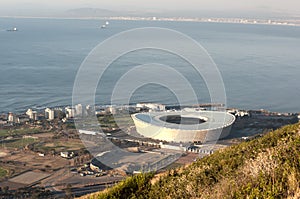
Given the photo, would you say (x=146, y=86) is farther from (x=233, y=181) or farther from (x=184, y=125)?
(x=233, y=181)

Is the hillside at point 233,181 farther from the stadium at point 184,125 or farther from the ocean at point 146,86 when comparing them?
the ocean at point 146,86

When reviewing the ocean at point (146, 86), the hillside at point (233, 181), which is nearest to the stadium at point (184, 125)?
the ocean at point (146, 86)

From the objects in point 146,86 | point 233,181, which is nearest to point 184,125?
point 146,86

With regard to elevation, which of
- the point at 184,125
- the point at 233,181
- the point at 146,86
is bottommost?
the point at 184,125

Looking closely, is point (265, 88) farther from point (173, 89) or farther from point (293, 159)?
point (293, 159)

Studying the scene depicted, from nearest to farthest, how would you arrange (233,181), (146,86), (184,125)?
(233,181), (184,125), (146,86)

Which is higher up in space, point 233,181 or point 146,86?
point 233,181

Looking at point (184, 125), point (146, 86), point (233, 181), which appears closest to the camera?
point (233, 181)
